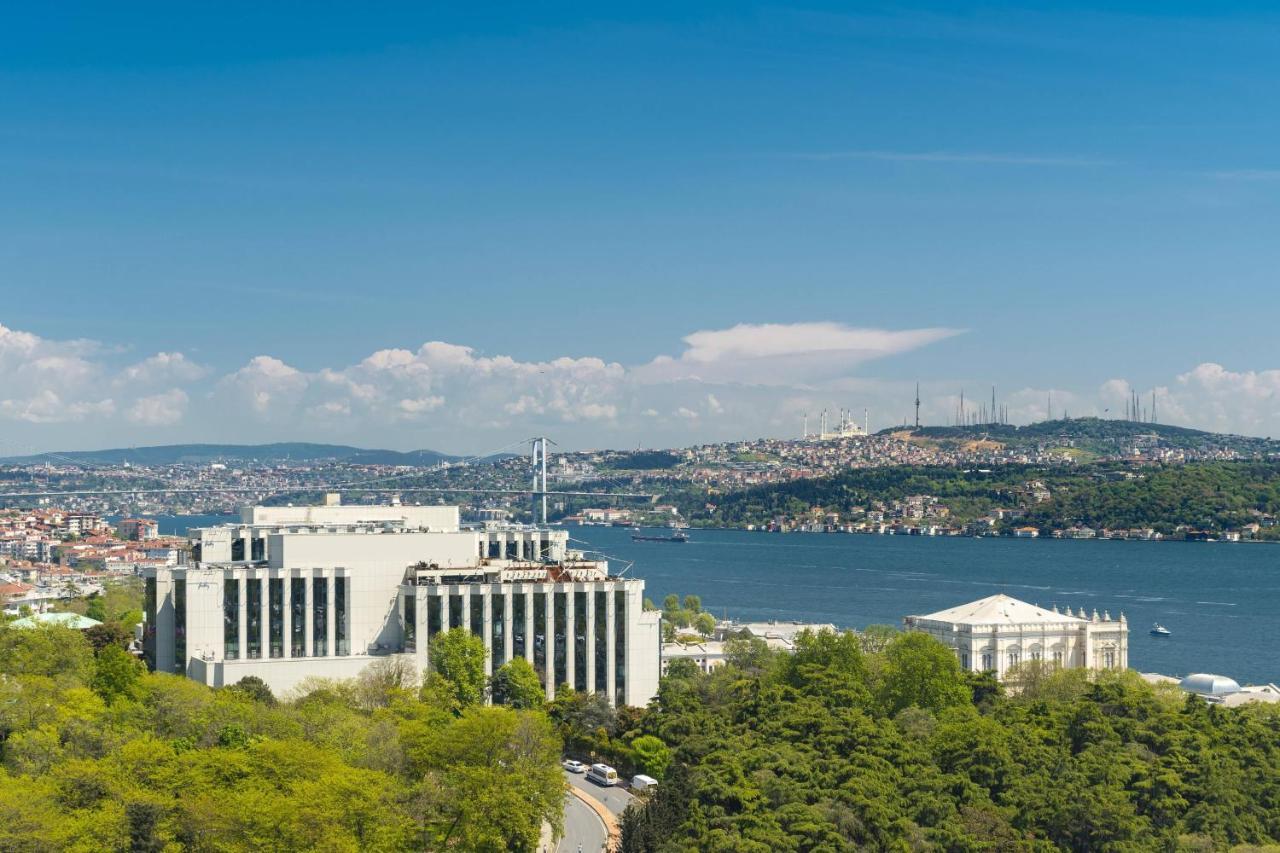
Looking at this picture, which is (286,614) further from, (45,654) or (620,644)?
(620,644)

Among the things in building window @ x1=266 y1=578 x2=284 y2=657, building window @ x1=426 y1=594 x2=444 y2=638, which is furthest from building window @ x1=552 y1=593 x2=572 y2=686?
building window @ x1=266 y1=578 x2=284 y2=657

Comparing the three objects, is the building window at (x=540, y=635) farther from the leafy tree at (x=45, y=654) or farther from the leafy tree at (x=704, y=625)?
the leafy tree at (x=704, y=625)

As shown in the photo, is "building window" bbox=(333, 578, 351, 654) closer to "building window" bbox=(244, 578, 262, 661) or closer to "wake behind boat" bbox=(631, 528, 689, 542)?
"building window" bbox=(244, 578, 262, 661)

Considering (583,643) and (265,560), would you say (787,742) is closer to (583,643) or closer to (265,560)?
(583,643)

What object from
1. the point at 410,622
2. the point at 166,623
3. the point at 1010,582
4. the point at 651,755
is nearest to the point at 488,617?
the point at 410,622

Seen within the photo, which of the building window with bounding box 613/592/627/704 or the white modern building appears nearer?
the building window with bounding box 613/592/627/704
